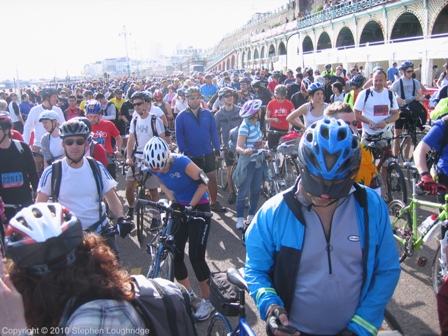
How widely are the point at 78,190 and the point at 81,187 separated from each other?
39 millimetres

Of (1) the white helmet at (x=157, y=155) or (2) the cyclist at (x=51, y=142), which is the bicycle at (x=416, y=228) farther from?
(2) the cyclist at (x=51, y=142)

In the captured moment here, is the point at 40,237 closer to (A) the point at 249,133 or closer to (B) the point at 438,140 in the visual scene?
(B) the point at 438,140

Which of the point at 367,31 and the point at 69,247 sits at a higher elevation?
the point at 367,31

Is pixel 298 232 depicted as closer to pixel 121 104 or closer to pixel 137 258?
pixel 137 258

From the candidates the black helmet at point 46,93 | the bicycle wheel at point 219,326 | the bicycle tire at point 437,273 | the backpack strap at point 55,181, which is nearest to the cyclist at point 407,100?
the bicycle tire at point 437,273

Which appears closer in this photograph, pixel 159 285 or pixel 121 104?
pixel 159 285

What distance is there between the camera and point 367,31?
141 ft

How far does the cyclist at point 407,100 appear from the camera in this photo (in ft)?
28.3

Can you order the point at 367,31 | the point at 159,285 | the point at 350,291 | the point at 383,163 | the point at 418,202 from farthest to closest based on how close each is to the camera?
the point at 367,31 < the point at 383,163 < the point at 418,202 < the point at 350,291 < the point at 159,285

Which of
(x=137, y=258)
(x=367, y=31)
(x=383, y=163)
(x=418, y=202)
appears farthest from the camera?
(x=367, y=31)

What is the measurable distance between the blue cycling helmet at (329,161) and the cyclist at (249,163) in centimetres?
382

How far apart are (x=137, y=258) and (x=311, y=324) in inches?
165

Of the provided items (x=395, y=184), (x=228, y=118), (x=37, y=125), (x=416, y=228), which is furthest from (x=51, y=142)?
(x=395, y=184)

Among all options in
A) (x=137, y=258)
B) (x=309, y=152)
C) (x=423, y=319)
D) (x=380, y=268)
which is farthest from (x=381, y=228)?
(x=137, y=258)
